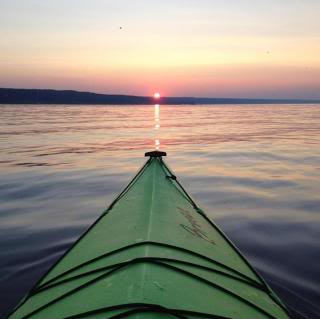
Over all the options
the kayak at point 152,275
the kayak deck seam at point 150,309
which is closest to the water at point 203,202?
the kayak at point 152,275

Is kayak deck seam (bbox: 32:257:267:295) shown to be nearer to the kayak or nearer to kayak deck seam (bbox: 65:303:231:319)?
the kayak

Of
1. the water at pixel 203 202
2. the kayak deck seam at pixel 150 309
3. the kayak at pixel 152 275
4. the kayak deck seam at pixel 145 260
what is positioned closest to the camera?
the kayak deck seam at pixel 150 309

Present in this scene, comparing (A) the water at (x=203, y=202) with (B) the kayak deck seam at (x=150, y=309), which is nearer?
(B) the kayak deck seam at (x=150, y=309)

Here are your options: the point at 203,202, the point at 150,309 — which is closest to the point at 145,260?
the point at 150,309

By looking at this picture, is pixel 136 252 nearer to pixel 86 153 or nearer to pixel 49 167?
pixel 49 167

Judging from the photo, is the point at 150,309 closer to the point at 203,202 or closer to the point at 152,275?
the point at 152,275

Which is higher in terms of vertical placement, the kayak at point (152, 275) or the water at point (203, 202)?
the kayak at point (152, 275)

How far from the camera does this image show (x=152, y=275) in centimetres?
385

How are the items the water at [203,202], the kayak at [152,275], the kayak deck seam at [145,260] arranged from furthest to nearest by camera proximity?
the water at [203,202], the kayak deck seam at [145,260], the kayak at [152,275]

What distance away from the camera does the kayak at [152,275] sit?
3.60m

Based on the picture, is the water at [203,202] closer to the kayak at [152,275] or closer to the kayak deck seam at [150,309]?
the kayak at [152,275]

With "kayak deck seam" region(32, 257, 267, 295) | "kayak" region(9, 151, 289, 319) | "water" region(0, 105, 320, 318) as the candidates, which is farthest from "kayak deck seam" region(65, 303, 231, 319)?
"water" region(0, 105, 320, 318)

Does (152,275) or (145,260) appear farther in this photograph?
(145,260)

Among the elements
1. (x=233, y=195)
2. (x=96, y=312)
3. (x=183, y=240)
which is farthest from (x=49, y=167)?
Answer: (x=96, y=312)
